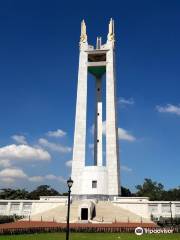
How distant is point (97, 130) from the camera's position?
55688mm

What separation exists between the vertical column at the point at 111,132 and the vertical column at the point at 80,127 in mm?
3682

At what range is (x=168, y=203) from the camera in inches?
1860

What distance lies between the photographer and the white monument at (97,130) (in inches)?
2002

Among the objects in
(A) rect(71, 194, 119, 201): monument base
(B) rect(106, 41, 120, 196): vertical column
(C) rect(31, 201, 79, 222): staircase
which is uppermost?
(B) rect(106, 41, 120, 196): vertical column

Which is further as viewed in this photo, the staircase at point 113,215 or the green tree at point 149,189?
the green tree at point 149,189

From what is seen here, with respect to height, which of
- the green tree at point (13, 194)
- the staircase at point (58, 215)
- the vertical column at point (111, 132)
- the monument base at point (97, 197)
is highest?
the vertical column at point (111, 132)

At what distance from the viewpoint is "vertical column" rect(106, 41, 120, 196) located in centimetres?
5116

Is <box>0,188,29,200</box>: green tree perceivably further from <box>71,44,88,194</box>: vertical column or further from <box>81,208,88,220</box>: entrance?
<box>81,208,88,220</box>: entrance

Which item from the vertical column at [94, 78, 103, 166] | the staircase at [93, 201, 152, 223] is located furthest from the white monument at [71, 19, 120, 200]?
the staircase at [93, 201, 152, 223]

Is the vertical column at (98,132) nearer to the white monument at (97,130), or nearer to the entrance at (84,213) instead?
the white monument at (97,130)

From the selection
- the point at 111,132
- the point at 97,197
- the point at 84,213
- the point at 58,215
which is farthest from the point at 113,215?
the point at 111,132

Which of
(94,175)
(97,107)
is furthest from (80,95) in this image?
(94,175)

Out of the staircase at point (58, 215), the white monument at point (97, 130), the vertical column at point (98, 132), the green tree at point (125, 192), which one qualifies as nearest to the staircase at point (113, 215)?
the staircase at point (58, 215)

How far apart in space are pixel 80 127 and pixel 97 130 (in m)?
3.00
